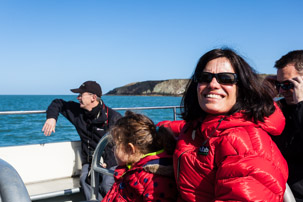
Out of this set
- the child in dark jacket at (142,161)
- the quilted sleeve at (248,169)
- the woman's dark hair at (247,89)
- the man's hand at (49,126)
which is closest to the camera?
the quilted sleeve at (248,169)

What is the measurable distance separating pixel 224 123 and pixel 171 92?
117 metres

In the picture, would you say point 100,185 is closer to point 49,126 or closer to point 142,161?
point 49,126

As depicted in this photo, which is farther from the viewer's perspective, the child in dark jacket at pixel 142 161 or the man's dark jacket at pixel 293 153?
the man's dark jacket at pixel 293 153

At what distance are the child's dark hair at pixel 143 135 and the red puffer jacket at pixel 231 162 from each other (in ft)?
0.50

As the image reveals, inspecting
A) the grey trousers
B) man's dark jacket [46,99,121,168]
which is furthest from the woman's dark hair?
man's dark jacket [46,99,121,168]

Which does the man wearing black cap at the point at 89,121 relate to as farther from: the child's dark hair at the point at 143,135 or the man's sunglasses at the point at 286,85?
the man's sunglasses at the point at 286,85

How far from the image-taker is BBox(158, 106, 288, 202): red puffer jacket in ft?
3.73

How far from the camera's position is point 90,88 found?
371 centimetres

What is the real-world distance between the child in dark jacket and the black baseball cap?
2033 mm

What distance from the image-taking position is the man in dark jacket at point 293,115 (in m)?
1.63

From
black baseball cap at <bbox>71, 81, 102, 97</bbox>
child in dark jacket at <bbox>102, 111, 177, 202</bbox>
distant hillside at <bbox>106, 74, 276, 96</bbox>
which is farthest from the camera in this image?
distant hillside at <bbox>106, 74, 276, 96</bbox>

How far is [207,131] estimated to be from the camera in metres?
1.36

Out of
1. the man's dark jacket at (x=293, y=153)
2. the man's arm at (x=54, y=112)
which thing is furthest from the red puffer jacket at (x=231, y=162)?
the man's arm at (x=54, y=112)

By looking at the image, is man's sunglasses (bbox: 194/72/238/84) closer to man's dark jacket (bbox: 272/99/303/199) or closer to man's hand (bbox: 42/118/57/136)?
man's dark jacket (bbox: 272/99/303/199)
